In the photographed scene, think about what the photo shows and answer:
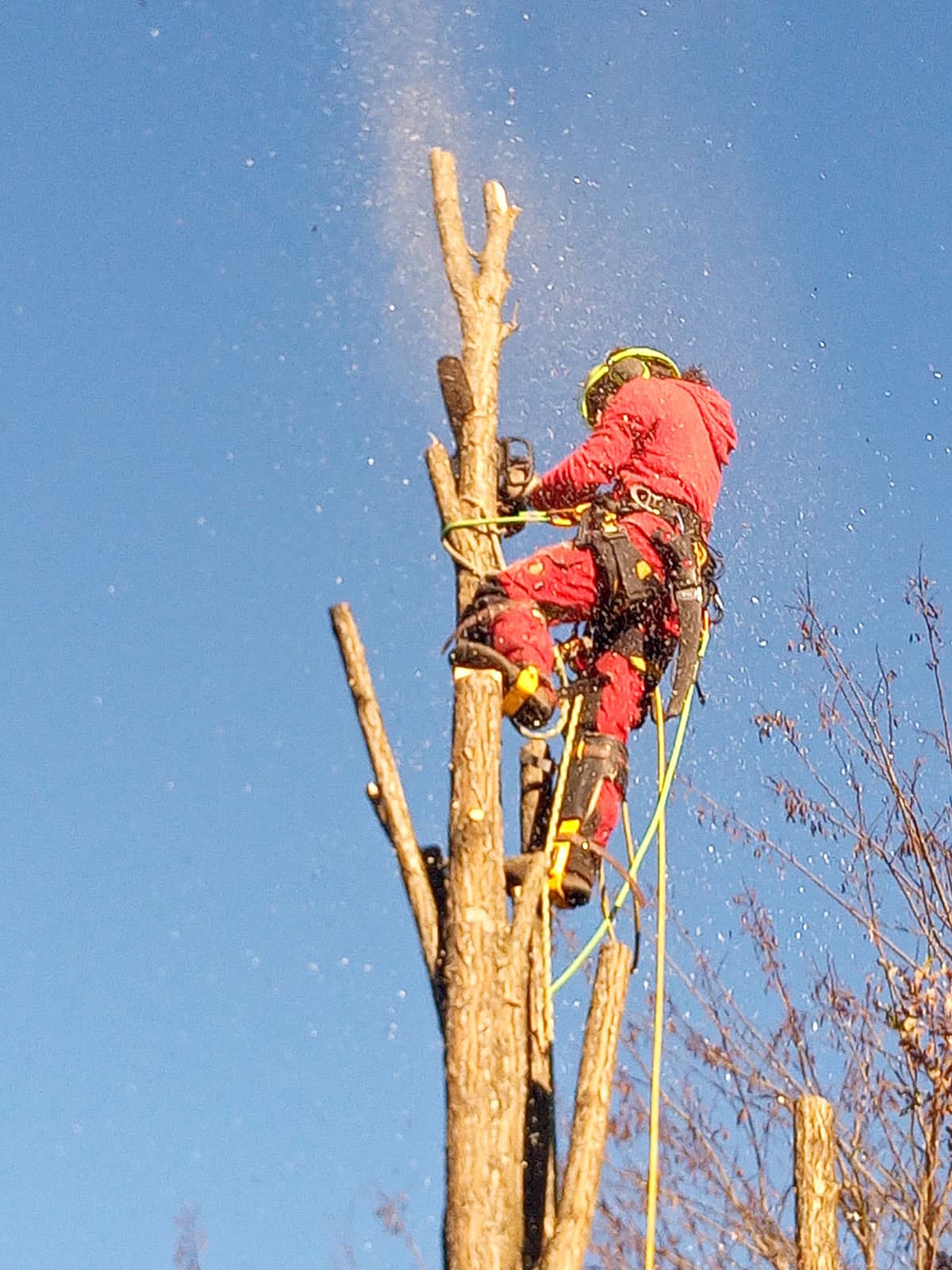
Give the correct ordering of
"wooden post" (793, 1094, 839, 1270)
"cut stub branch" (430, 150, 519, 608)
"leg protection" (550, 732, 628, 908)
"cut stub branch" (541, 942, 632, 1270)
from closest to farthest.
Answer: "cut stub branch" (541, 942, 632, 1270) < "wooden post" (793, 1094, 839, 1270) < "leg protection" (550, 732, 628, 908) < "cut stub branch" (430, 150, 519, 608)

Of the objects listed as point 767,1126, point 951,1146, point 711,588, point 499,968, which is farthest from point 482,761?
point 767,1126

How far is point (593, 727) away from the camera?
477 centimetres

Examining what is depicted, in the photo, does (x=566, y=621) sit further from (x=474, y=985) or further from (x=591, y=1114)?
(x=591, y=1114)

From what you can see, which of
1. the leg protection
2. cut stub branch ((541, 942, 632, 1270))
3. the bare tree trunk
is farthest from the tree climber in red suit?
cut stub branch ((541, 942, 632, 1270))

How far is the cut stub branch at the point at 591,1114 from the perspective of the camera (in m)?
3.46

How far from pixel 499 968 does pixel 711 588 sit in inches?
75.0

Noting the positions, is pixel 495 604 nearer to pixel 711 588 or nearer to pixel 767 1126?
pixel 711 588

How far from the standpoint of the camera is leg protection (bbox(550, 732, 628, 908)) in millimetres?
4367

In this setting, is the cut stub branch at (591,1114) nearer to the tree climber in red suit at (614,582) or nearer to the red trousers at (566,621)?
the tree climber in red suit at (614,582)

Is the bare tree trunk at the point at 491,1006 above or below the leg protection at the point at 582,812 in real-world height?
below

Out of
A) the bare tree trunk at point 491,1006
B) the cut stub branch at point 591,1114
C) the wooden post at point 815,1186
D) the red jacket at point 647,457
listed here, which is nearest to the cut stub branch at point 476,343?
the bare tree trunk at point 491,1006

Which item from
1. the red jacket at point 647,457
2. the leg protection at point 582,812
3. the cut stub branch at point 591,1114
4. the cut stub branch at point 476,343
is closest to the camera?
the cut stub branch at point 591,1114

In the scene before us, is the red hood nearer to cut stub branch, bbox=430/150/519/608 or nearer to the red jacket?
the red jacket

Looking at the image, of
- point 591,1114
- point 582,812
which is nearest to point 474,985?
point 591,1114
